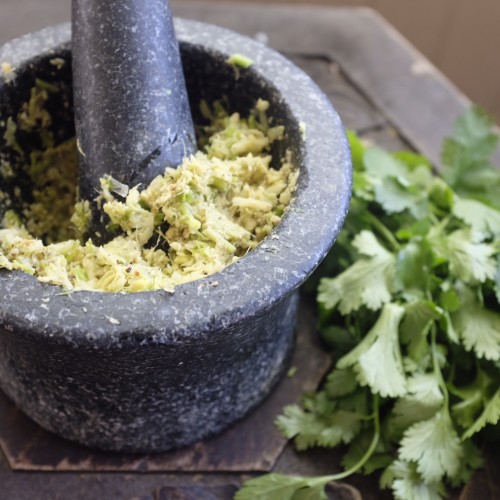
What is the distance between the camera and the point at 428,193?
4.18ft

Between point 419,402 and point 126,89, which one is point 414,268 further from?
point 126,89

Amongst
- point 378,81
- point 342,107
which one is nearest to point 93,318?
point 342,107

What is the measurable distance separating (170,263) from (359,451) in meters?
0.39

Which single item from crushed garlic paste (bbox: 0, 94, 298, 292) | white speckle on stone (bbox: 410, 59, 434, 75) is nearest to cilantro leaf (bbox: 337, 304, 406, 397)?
crushed garlic paste (bbox: 0, 94, 298, 292)

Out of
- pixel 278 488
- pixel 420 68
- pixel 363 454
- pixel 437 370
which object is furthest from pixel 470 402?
pixel 420 68

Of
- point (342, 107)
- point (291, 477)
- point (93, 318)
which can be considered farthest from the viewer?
point (342, 107)

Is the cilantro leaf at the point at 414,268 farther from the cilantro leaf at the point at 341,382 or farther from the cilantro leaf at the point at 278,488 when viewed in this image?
the cilantro leaf at the point at 278,488

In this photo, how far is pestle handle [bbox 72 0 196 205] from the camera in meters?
0.94

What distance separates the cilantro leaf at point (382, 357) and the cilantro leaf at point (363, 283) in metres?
0.03

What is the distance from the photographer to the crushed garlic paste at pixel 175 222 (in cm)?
89

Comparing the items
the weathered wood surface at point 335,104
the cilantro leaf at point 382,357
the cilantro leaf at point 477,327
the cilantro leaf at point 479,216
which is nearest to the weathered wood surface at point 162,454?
the weathered wood surface at point 335,104

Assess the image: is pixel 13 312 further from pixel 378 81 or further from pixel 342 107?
pixel 378 81

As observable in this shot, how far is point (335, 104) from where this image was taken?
1.53 metres

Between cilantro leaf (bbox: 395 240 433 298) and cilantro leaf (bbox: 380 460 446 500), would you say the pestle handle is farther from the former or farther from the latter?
cilantro leaf (bbox: 380 460 446 500)
